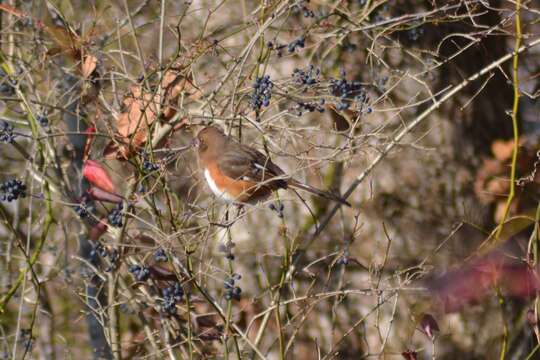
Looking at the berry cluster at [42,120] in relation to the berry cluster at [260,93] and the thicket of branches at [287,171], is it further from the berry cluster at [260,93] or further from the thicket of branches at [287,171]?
the berry cluster at [260,93]

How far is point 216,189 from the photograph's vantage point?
128 inches

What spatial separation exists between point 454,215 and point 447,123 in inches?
19.9

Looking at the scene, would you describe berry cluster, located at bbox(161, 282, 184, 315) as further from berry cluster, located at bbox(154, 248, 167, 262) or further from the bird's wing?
the bird's wing

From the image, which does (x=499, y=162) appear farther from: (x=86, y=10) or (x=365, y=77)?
(x=86, y=10)

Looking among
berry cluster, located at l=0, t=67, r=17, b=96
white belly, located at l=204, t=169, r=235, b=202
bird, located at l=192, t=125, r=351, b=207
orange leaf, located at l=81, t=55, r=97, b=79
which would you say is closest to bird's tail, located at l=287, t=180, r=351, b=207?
bird, located at l=192, t=125, r=351, b=207

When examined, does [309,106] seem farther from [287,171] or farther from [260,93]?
[287,171]

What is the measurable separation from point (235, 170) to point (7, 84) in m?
0.98

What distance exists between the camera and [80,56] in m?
3.21

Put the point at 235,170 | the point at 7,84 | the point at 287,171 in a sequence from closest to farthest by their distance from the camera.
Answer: the point at 235,170, the point at 7,84, the point at 287,171

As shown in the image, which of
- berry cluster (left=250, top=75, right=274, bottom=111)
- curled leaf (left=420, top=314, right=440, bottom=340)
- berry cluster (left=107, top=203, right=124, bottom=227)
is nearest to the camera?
berry cluster (left=250, top=75, right=274, bottom=111)

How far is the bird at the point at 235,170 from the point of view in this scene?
3109mm

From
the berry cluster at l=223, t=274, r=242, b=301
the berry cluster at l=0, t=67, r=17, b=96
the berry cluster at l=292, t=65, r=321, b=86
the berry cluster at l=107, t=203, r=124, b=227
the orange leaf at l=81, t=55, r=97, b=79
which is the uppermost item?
the berry cluster at l=0, t=67, r=17, b=96


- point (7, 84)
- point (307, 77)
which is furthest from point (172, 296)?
point (7, 84)

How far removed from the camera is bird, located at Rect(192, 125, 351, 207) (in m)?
3.11
